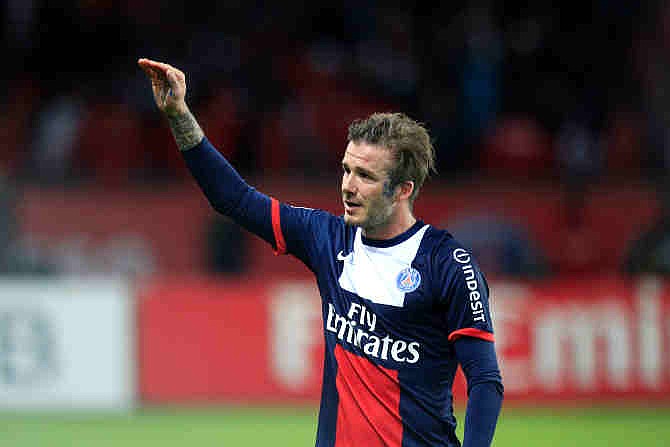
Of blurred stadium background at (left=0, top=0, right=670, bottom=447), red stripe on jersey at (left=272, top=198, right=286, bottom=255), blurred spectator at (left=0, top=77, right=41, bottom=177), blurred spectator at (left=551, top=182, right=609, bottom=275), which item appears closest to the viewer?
red stripe on jersey at (left=272, top=198, right=286, bottom=255)

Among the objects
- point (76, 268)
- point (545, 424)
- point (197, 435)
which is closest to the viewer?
point (197, 435)

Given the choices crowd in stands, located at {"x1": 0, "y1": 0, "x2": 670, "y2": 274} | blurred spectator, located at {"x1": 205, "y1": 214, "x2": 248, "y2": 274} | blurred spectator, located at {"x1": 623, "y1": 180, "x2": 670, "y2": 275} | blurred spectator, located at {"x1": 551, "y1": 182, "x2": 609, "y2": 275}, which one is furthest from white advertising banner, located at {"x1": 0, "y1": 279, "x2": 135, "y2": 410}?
blurred spectator, located at {"x1": 623, "y1": 180, "x2": 670, "y2": 275}

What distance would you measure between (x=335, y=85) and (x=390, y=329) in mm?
9244

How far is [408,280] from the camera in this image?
429 centimetres

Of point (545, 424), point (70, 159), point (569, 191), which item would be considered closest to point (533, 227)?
point (569, 191)

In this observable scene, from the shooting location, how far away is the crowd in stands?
40.8ft

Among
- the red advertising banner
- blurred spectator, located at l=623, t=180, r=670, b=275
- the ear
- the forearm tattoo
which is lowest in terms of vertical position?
the red advertising banner

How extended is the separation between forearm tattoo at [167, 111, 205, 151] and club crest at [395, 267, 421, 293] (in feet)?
2.72

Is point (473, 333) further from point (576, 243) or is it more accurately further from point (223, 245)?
point (576, 243)

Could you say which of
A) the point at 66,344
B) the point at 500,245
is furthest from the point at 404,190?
the point at 500,245

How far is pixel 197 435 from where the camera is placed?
9742 millimetres

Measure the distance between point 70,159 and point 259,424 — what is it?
360 cm

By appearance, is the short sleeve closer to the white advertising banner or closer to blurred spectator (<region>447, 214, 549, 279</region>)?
the white advertising banner

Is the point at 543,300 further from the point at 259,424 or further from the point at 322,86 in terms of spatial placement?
the point at 322,86
